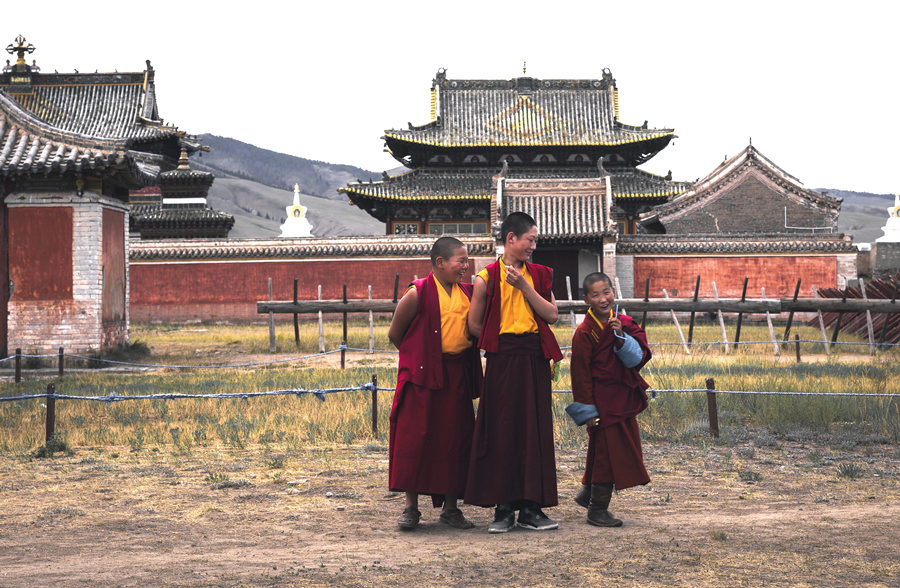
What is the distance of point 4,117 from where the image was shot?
648 inches

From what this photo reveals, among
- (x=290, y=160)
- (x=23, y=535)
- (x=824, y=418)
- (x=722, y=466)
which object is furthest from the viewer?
(x=290, y=160)

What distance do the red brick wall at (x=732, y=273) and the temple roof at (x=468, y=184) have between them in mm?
4921

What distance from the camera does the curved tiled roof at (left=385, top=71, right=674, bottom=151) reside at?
1259 inches

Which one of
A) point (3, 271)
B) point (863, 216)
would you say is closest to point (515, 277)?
point (3, 271)

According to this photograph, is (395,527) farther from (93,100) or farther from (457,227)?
(93,100)

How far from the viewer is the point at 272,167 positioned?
143375 mm

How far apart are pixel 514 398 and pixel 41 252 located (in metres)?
12.4

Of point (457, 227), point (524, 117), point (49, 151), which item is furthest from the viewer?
point (524, 117)

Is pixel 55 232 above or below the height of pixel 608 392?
above

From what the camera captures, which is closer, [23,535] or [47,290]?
[23,535]

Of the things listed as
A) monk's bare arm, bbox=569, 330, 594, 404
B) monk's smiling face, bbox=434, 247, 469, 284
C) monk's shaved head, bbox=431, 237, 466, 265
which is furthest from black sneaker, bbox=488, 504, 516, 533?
monk's shaved head, bbox=431, 237, 466, 265

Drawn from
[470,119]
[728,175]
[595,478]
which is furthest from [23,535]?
[728,175]

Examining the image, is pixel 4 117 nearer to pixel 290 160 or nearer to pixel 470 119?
pixel 470 119

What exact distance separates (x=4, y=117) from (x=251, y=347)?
19.9ft
